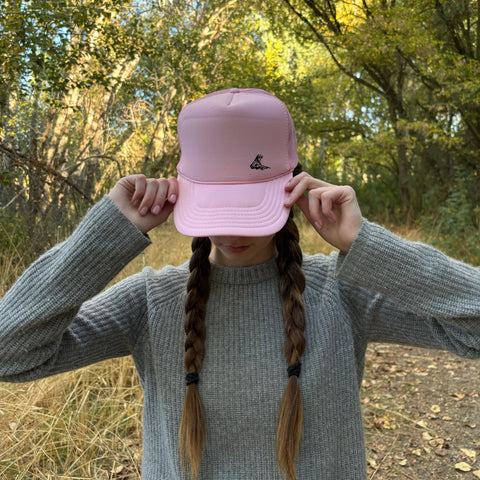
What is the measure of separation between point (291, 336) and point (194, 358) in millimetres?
276

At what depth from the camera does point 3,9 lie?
3.79 meters

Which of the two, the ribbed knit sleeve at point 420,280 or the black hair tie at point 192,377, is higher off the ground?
the ribbed knit sleeve at point 420,280

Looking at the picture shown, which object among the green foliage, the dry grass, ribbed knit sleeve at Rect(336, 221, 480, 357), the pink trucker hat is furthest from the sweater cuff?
the green foliage

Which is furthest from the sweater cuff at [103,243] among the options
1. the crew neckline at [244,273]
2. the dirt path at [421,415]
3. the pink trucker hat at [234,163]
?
the dirt path at [421,415]

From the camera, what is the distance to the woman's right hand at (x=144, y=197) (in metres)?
1.38

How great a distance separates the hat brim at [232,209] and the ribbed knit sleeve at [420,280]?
24 centimetres

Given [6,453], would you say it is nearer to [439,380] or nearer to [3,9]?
[3,9]

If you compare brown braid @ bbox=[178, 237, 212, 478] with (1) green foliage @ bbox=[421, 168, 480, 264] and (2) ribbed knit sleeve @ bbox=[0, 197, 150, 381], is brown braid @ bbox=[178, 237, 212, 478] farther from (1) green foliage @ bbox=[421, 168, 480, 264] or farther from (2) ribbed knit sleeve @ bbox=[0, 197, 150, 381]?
(1) green foliage @ bbox=[421, 168, 480, 264]

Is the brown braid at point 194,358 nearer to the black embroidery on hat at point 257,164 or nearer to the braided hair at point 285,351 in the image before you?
the braided hair at point 285,351

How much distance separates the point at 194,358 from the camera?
Answer: 140 centimetres

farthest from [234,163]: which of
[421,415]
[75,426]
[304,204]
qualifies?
[421,415]

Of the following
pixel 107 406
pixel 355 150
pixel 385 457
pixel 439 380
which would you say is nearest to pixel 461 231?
pixel 355 150

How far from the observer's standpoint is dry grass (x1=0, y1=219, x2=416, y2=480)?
8.48 ft

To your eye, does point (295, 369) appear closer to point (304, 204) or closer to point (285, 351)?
point (285, 351)
